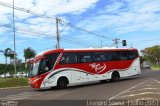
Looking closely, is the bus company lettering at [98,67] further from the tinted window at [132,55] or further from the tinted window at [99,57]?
the tinted window at [132,55]

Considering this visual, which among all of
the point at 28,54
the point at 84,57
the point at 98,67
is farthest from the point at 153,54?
the point at 84,57

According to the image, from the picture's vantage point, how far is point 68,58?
2925cm

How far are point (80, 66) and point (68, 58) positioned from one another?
1483 mm

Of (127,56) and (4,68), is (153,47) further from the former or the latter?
(127,56)

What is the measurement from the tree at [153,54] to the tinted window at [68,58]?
102m

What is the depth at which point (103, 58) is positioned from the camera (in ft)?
108

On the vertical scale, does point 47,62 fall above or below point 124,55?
below

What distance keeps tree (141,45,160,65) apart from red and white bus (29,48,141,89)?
94.0m

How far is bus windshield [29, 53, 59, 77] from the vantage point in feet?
90.1

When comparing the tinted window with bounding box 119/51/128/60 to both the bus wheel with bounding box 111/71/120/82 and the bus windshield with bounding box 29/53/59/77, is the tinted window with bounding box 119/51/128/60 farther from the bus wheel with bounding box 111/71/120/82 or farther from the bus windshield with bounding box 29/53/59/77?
the bus windshield with bounding box 29/53/59/77

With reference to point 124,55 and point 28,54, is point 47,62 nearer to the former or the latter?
point 124,55

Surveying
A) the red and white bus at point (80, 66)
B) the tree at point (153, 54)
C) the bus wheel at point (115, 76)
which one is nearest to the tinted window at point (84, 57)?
the red and white bus at point (80, 66)

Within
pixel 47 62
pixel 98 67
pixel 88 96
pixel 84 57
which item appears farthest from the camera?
pixel 98 67

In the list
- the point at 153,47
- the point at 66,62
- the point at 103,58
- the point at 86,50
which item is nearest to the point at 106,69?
the point at 103,58
